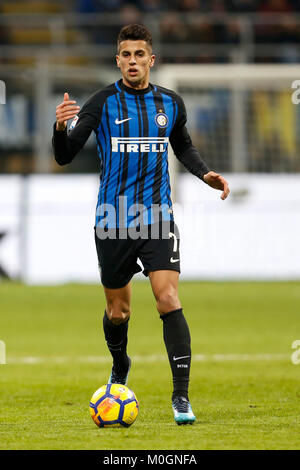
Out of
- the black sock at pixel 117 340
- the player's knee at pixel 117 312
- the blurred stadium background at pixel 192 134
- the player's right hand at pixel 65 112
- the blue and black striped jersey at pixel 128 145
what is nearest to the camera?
the player's right hand at pixel 65 112

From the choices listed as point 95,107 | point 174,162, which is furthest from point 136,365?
point 174,162

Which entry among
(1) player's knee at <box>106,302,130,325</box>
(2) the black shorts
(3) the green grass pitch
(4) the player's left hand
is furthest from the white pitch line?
(4) the player's left hand

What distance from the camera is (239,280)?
1738cm

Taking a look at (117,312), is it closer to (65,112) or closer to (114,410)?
(114,410)

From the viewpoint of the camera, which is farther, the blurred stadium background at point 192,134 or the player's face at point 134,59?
the blurred stadium background at point 192,134

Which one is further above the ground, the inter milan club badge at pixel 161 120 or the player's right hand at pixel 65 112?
the player's right hand at pixel 65 112

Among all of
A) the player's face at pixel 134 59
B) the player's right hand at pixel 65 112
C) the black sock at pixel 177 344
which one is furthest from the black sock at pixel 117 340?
the player's face at pixel 134 59

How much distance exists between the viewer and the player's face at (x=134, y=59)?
6.01m

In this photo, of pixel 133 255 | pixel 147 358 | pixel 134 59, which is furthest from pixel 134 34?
pixel 147 358

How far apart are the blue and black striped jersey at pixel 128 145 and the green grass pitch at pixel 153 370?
1321 mm

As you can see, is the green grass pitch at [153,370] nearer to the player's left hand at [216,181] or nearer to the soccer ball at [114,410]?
the soccer ball at [114,410]

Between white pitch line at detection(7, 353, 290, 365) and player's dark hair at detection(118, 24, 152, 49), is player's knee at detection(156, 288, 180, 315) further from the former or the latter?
white pitch line at detection(7, 353, 290, 365)
